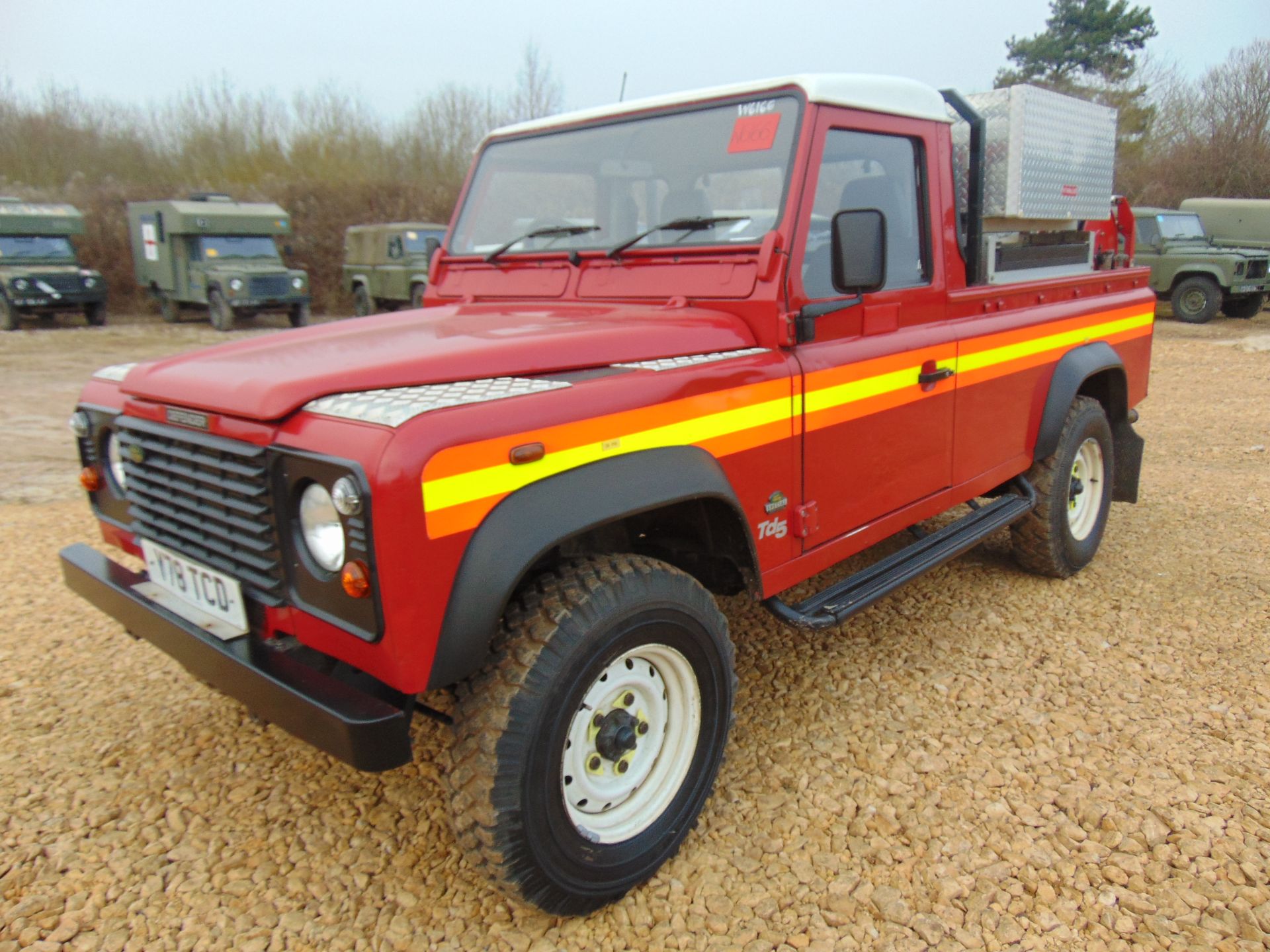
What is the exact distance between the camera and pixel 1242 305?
1634 centimetres

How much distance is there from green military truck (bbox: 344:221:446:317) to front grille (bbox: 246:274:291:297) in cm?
169

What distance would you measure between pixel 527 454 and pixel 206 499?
863 mm

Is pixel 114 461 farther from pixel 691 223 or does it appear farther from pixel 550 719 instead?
pixel 691 223

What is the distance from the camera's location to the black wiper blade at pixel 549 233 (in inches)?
126

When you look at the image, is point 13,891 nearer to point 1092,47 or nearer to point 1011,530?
point 1011,530

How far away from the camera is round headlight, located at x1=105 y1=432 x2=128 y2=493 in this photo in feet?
9.19

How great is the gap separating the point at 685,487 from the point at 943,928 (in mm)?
1282

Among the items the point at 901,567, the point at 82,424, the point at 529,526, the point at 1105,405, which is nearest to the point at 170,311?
the point at 82,424

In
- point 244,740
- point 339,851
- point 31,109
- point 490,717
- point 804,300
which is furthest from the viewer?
point 31,109

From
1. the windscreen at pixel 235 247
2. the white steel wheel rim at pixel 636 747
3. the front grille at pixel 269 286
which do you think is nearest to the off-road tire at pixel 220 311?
the front grille at pixel 269 286

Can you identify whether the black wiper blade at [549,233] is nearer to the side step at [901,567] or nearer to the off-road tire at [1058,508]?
the side step at [901,567]

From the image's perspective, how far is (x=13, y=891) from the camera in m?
2.40

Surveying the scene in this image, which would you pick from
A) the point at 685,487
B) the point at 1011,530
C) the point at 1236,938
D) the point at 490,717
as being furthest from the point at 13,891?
the point at 1011,530

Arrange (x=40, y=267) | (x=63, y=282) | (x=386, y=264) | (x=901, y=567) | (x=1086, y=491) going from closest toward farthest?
1. (x=901, y=567)
2. (x=1086, y=491)
3. (x=63, y=282)
4. (x=40, y=267)
5. (x=386, y=264)
